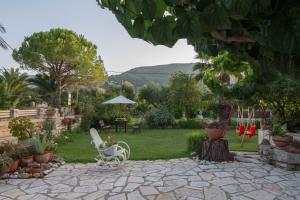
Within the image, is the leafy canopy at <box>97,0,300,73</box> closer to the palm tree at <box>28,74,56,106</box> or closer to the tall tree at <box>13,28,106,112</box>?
the palm tree at <box>28,74,56,106</box>

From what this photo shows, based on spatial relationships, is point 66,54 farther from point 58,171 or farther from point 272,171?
point 272,171

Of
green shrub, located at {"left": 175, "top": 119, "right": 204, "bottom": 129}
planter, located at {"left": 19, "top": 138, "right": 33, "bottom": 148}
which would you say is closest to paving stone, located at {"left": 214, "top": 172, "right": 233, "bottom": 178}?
planter, located at {"left": 19, "top": 138, "right": 33, "bottom": 148}

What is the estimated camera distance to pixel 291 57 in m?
1.01

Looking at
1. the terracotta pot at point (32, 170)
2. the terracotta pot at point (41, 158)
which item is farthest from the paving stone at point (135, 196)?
the terracotta pot at point (41, 158)

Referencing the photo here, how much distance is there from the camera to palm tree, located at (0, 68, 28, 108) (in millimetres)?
15820

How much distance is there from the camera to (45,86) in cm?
2348

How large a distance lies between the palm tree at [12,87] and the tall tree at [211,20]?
16.4 meters

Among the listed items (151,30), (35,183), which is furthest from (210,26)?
(35,183)

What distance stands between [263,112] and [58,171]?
663 cm

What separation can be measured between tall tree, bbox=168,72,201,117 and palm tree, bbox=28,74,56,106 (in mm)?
9808

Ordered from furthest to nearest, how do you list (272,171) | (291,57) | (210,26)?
(272,171)
(291,57)
(210,26)

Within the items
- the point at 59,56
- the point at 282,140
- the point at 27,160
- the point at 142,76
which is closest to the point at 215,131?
the point at 282,140

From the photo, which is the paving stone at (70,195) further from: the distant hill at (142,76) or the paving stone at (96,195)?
the distant hill at (142,76)

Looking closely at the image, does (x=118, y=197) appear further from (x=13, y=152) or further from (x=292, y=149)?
(x=292, y=149)
